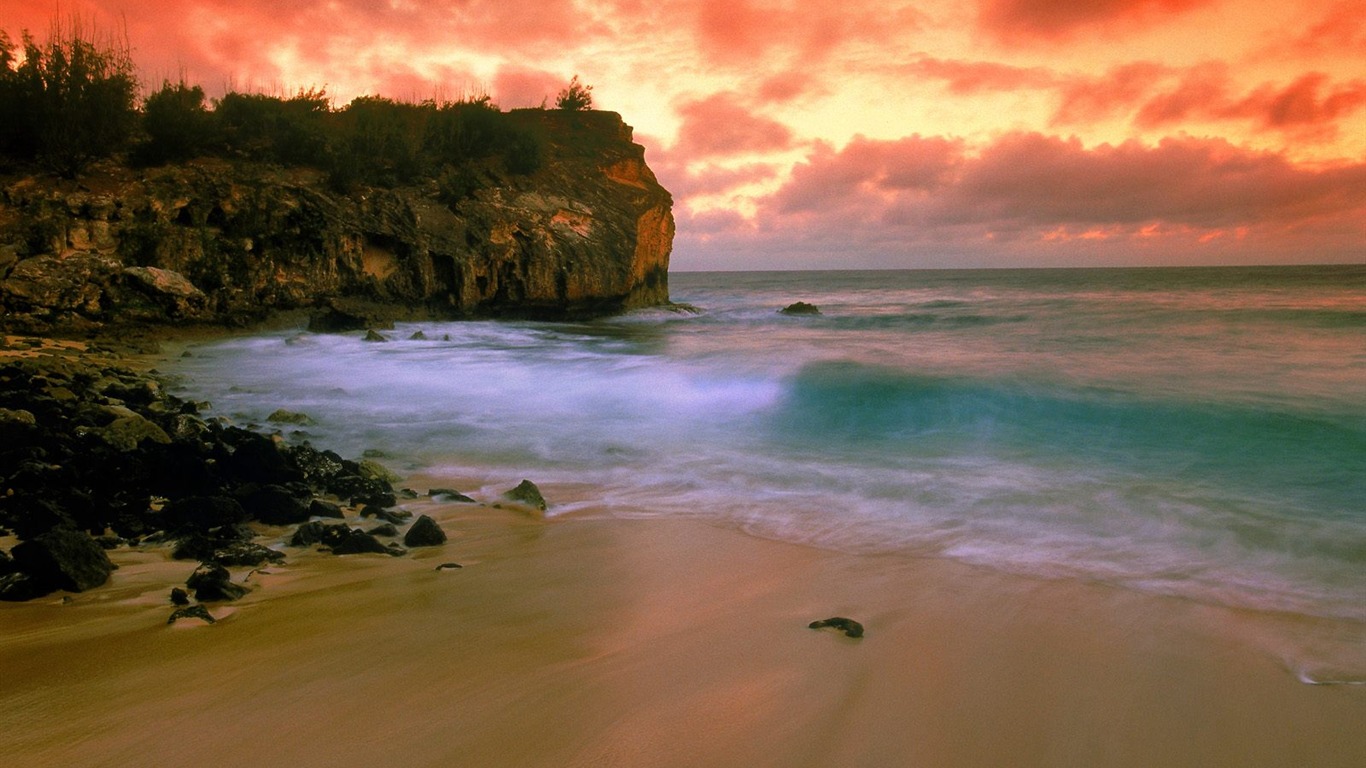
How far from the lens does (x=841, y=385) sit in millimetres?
10156

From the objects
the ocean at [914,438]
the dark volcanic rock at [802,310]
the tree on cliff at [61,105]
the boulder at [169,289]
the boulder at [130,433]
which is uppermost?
the tree on cliff at [61,105]

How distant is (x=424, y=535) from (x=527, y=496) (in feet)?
3.32

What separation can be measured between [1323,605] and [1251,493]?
99.4 inches

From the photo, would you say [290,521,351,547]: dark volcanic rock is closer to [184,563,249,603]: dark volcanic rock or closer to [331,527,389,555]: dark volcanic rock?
[331,527,389,555]: dark volcanic rock

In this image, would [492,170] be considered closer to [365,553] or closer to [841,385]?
[841,385]

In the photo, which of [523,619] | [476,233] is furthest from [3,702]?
[476,233]

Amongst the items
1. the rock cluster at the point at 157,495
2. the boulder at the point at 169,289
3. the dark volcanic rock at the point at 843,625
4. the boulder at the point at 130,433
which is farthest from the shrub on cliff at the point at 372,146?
the dark volcanic rock at the point at 843,625

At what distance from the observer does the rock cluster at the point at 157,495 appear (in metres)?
2.90

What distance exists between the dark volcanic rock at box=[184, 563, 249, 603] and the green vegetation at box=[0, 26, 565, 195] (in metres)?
13.7

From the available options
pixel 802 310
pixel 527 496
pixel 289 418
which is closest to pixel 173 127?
pixel 289 418

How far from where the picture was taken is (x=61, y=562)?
2.82 meters

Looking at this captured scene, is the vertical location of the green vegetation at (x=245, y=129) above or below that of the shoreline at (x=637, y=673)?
above

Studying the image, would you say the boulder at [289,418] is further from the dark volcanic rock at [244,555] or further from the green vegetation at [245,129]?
the green vegetation at [245,129]

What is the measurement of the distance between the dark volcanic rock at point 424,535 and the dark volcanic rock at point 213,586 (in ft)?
3.02
